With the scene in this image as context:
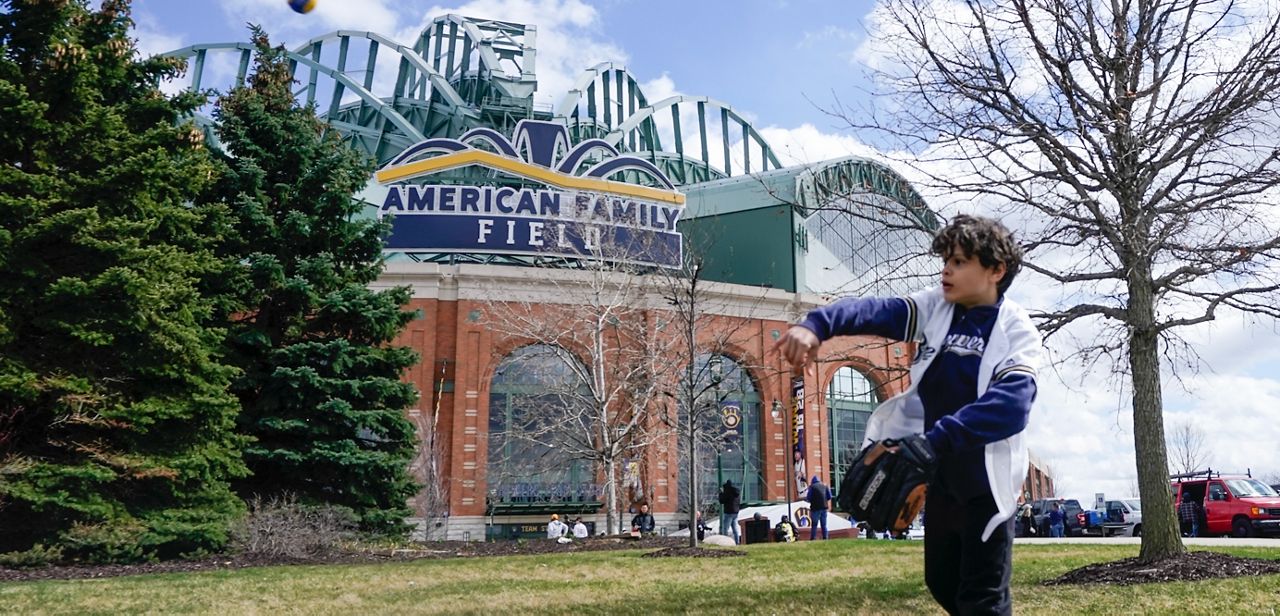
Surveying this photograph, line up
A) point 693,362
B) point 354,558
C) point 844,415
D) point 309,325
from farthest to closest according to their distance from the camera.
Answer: point 844,415 < point 309,325 < point 693,362 < point 354,558

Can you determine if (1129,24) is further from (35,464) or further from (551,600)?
(35,464)

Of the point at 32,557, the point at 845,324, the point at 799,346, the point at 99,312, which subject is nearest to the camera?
the point at 799,346

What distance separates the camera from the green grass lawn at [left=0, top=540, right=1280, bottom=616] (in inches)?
250

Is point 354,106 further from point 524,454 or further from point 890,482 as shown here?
point 890,482

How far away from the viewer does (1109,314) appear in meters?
8.70

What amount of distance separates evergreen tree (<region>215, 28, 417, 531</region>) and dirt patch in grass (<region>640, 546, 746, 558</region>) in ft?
20.2

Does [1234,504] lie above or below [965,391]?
below

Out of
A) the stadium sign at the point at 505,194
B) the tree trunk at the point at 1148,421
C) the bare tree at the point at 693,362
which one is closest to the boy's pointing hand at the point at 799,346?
the tree trunk at the point at 1148,421

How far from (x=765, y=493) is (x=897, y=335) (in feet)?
125

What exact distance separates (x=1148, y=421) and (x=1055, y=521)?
2287 cm

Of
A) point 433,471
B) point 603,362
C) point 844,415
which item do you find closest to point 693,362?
point 603,362

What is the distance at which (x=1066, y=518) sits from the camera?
97.0ft

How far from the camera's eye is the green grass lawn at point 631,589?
6348 millimetres

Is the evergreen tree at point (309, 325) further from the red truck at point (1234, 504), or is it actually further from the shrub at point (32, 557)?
the red truck at point (1234, 504)
